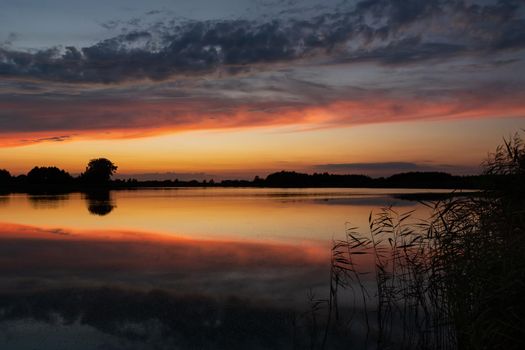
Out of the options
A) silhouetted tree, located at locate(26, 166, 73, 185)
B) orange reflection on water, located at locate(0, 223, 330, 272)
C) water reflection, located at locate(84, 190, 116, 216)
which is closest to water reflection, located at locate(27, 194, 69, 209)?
water reflection, located at locate(84, 190, 116, 216)

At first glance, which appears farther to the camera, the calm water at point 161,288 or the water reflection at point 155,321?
the calm water at point 161,288

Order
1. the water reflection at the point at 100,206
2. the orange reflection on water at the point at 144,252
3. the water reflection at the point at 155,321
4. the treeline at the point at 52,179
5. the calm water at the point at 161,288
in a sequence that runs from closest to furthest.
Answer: the water reflection at the point at 155,321 → the calm water at the point at 161,288 → the orange reflection on water at the point at 144,252 → the water reflection at the point at 100,206 → the treeline at the point at 52,179

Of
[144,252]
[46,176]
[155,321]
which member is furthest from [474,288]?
[46,176]

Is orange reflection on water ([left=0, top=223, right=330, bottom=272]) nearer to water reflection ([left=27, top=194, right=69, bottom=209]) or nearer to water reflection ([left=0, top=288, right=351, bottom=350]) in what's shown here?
water reflection ([left=0, top=288, right=351, bottom=350])

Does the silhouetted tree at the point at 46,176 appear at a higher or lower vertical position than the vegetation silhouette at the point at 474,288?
higher

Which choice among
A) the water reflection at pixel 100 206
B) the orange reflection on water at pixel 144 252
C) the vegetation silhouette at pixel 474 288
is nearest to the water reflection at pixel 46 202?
the water reflection at pixel 100 206

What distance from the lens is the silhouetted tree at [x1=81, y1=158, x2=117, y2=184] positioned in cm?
12356

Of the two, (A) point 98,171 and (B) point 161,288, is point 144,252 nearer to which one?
→ (B) point 161,288

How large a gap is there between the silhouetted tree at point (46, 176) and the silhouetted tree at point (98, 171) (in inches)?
364

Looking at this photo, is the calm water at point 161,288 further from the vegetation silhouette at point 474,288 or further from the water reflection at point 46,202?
the water reflection at point 46,202

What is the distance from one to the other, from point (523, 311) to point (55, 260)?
1435cm

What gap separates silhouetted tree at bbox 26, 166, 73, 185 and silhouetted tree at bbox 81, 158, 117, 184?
9.25 meters

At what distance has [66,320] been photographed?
913 centimetres

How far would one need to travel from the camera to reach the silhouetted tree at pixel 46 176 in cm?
11006
